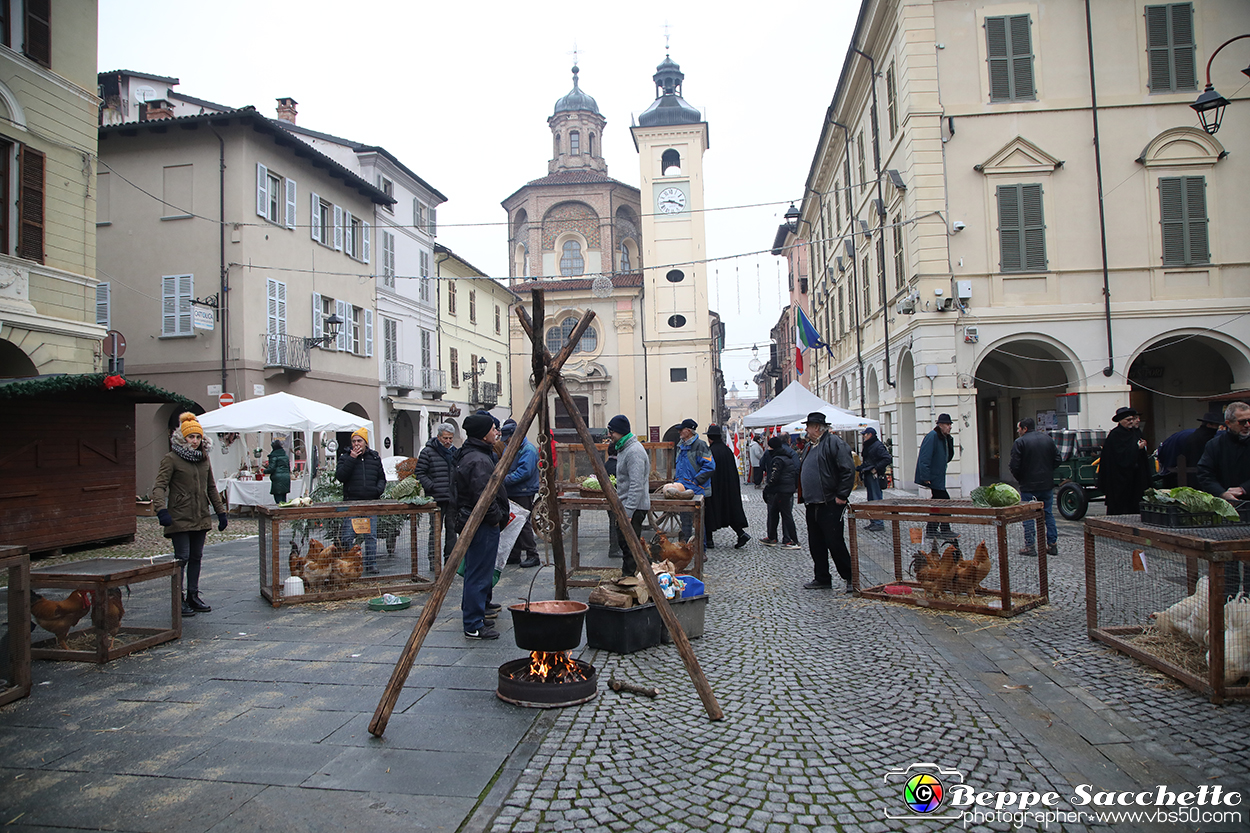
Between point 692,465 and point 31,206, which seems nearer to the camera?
point 692,465

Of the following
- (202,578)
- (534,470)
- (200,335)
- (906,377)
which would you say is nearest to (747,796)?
(534,470)

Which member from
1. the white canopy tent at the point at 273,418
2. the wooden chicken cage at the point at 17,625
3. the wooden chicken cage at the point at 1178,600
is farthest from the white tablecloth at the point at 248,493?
the wooden chicken cage at the point at 1178,600

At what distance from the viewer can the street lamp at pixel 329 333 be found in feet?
72.8

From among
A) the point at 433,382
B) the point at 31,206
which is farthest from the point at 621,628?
the point at 433,382

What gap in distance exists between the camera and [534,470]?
8.80 m

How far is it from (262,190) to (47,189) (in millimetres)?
7475

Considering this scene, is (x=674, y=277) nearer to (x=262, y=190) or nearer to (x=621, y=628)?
(x=262, y=190)

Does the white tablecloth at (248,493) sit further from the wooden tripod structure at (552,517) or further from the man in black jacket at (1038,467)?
the man in black jacket at (1038,467)

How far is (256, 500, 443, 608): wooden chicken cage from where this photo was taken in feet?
24.6

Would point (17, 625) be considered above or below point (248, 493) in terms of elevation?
below

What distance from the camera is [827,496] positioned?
775 cm

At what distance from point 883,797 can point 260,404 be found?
567 inches

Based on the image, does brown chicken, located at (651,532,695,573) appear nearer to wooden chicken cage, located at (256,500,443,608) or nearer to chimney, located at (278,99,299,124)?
wooden chicken cage, located at (256,500,443,608)

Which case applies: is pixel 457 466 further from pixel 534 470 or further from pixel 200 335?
pixel 200 335
